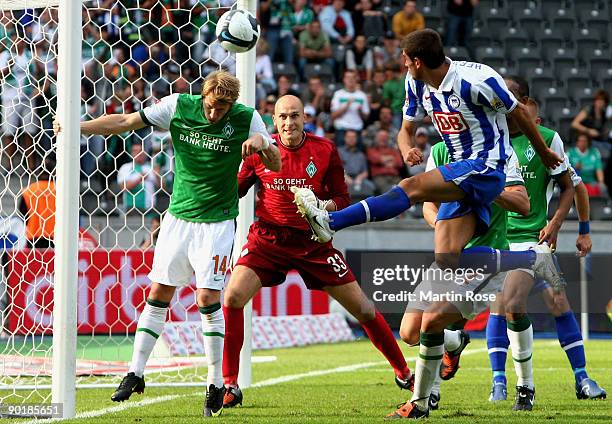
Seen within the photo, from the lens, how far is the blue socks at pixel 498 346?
8398mm

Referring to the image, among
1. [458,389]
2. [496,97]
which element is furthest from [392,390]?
[496,97]

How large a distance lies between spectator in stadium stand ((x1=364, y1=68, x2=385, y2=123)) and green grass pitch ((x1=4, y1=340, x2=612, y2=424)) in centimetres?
815

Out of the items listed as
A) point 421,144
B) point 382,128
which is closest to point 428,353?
point 421,144

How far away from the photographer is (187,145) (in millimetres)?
7457

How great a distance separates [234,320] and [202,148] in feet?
4.21

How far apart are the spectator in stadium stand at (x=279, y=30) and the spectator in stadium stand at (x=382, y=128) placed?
257 cm

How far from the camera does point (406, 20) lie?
72.9 feet

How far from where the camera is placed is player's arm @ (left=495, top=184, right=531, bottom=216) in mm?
7457

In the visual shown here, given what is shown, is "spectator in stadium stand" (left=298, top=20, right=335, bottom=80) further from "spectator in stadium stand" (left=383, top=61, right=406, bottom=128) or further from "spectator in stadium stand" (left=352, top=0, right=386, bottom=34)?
"spectator in stadium stand" (left=383, top=61, right=406, bottom=128)

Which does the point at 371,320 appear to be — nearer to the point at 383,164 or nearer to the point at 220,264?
the point at 220,264

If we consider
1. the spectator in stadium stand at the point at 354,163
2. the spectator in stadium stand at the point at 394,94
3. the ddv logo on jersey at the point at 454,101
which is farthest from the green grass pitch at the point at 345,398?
the spectator in stadium stand at the point at 394,94

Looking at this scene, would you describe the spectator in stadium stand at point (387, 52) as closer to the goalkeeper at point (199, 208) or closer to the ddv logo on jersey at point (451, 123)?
the goalkeeper at point (199, 208)

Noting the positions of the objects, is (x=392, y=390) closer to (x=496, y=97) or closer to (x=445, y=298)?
(x=445, y=298)

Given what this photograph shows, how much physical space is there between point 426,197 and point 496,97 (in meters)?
0.77
